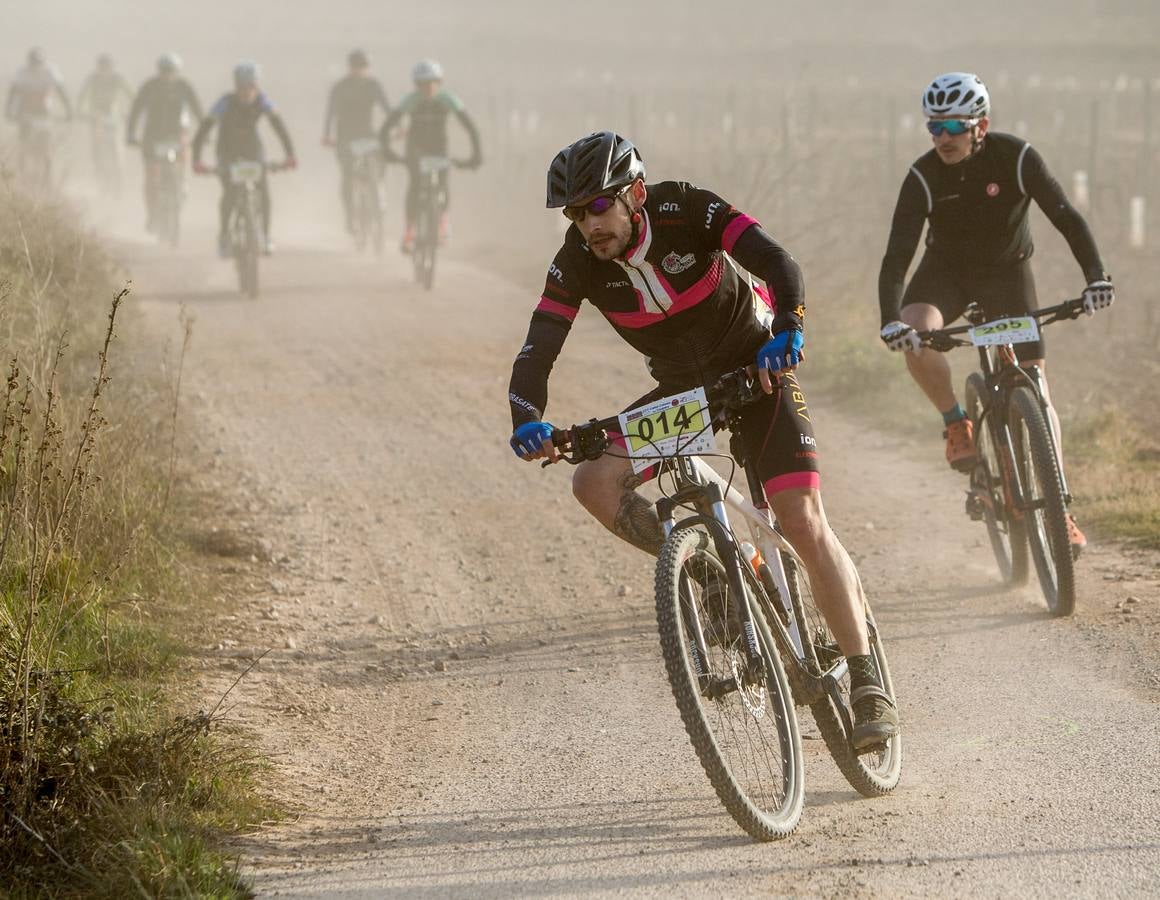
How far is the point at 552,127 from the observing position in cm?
3750

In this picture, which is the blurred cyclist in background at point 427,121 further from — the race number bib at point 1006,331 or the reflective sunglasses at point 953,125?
the race number bib at point 1006,331

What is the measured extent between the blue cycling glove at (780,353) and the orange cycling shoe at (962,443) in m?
2.99

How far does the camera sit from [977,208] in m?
7.16

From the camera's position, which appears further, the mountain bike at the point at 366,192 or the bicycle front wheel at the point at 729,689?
the mountain bike at the point at 366,192

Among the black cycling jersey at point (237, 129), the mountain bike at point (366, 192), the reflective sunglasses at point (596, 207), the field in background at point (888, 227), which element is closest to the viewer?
the reflective sunglasses at point (596, 207)

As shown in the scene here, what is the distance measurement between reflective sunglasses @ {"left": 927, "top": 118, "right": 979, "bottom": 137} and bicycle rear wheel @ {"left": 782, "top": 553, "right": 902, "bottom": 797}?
2724mm

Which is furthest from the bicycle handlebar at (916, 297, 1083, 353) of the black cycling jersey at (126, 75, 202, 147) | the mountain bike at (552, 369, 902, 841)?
the black cycling jersey at (126, 75, 202, 147)

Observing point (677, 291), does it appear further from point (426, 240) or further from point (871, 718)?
point (426, 240)

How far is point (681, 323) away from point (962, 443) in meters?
2.76

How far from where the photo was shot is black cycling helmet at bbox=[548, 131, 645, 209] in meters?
4.59

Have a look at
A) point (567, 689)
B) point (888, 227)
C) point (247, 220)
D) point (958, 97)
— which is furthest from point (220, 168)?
point (567, 689)

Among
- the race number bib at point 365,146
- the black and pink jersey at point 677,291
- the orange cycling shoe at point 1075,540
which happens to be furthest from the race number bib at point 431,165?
the black and pink jersey at point 677,291

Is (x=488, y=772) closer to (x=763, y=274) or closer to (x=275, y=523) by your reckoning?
(x=763, y=274)

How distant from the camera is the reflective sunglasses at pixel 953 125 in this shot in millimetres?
6941
